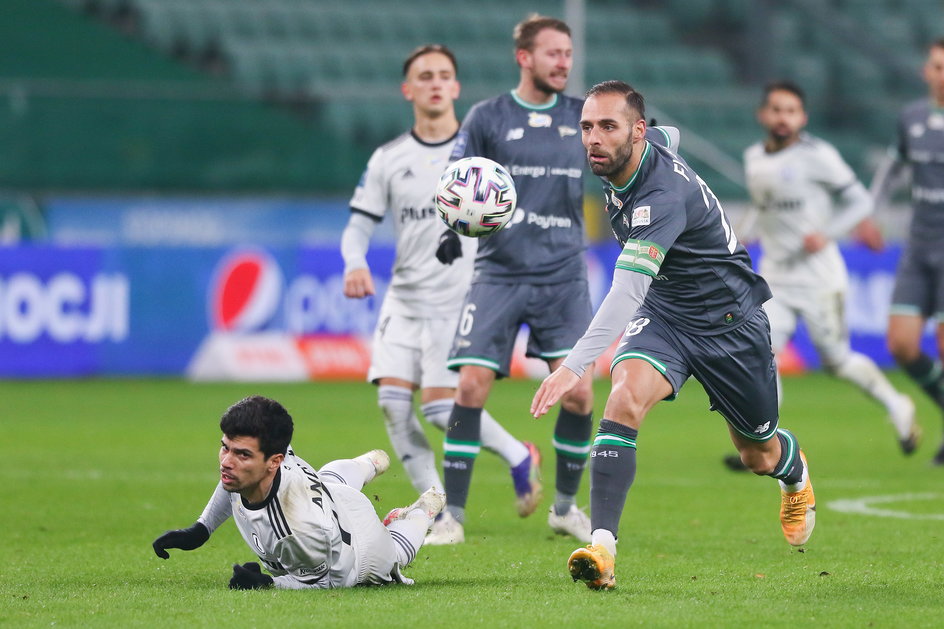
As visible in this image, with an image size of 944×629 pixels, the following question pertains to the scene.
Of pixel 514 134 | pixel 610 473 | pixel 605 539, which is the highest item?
pixel 514 134

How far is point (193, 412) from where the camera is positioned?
13859 millimetres

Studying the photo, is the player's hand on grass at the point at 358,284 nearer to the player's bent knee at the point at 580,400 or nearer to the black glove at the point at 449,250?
the black glove at the point at 449,250

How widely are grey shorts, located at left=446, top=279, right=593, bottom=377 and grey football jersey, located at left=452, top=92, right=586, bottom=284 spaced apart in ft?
0.22

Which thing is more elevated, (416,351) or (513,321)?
(513,321)

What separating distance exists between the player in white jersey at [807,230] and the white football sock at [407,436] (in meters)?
3.91

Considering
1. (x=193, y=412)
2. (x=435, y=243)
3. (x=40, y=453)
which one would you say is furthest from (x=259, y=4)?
(x=435, y=243)

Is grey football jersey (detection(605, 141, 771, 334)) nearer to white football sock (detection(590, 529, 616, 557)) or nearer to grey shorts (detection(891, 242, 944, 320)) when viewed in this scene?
white football sock (detection(590, 529, 616, 557))

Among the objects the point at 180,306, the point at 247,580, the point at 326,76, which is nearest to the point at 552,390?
the point at 247,580

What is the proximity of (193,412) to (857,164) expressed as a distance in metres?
12.3

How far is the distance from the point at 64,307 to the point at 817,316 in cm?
876

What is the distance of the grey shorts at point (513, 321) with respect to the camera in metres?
7.51

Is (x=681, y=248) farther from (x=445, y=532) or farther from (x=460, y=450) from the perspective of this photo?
(x=445, y=532)

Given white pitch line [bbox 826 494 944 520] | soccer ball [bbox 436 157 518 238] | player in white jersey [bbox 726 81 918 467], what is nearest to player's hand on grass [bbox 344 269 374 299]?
soccer ball [bbox 436 157 518 238]

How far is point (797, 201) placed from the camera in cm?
1126
